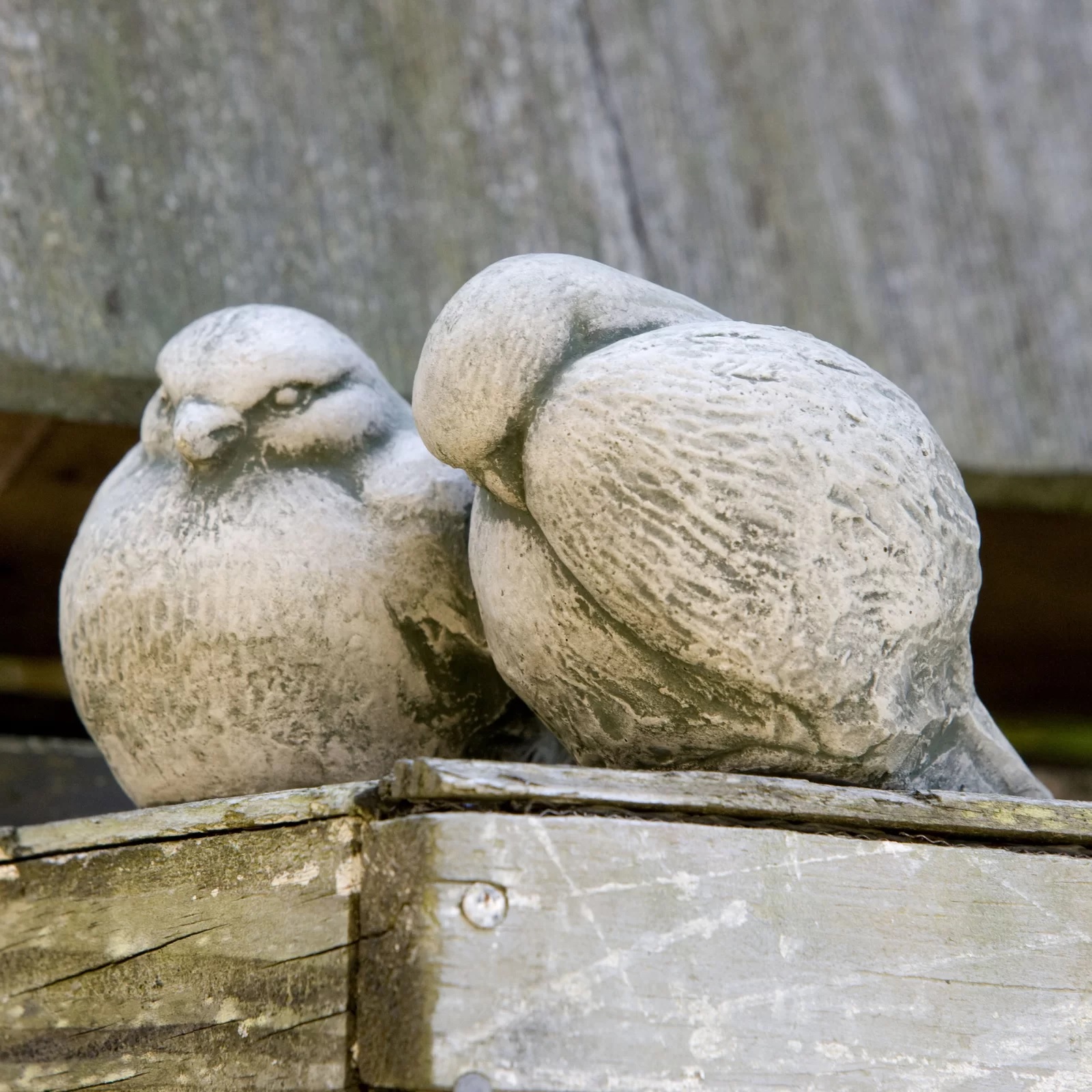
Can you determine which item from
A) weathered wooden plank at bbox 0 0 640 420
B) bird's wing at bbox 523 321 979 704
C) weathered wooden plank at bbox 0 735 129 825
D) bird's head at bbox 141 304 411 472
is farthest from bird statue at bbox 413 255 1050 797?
weathered wooden plank at bbox 0 735 129 825

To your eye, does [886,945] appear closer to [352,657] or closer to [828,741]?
[828,741]

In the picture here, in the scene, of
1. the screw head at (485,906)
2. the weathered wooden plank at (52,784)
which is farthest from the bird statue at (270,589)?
the weathered wooden plank at (52,784)

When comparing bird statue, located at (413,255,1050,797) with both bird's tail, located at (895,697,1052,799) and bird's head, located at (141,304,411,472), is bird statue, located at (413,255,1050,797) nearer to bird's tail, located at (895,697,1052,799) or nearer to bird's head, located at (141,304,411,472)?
bird's tail, located at (895,697,1052,799)

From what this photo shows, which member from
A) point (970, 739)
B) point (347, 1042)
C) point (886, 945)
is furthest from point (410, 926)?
Answer: point (970, 739)

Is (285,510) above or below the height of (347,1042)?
above

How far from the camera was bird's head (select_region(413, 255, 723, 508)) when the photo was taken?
0.60 meters

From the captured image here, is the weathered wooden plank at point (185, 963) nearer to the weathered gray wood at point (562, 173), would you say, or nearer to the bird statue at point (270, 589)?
the bird statue at point (270, 589)

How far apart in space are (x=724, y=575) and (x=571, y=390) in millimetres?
104

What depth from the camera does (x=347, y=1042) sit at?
0.49 meters

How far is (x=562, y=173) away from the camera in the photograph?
3.88 ft

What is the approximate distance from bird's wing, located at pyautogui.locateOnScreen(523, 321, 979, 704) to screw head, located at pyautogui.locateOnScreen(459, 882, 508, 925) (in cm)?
14

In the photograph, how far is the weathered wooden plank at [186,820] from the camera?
21.0 inches

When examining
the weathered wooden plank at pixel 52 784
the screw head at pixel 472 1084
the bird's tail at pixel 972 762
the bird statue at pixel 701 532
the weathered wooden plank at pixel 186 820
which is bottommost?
the weathered wooden plank at pixel 52 784

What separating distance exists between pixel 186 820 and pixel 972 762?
38cm
